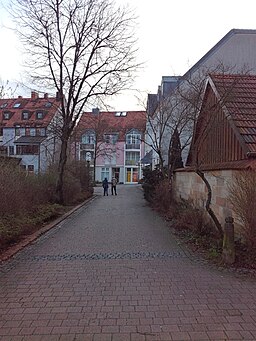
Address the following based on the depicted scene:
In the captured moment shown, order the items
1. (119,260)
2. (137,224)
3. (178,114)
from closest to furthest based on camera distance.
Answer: (119,260) < (137,224) < (178,114)

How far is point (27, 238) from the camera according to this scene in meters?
10.1

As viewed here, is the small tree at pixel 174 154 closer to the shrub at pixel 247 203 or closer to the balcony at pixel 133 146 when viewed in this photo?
the shrub at pixel 247 203

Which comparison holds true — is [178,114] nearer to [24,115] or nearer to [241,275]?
[241,275]

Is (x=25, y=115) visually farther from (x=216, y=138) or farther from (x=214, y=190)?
(x=214, y=190)

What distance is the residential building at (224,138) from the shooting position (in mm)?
9391

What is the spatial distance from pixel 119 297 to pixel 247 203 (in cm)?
331

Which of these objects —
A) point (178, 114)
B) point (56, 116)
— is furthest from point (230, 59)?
point (56, 116)

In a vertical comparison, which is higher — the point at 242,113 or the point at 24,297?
the point at 242,113

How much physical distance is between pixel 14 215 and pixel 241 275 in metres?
6.45

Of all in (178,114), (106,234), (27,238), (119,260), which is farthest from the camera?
(178,114)

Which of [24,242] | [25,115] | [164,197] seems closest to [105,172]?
[25,115]

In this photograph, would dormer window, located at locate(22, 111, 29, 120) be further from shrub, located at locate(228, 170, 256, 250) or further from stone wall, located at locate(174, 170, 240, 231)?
shrub, located at locate(228, 170, 256, 250)

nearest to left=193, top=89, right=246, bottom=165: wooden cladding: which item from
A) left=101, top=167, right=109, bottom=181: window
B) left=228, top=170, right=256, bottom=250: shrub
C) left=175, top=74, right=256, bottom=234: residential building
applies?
left=175, top=74, right=256, bottom=234: residential building

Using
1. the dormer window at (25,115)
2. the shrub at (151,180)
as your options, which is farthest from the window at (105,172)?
the shrub at (151,180)
